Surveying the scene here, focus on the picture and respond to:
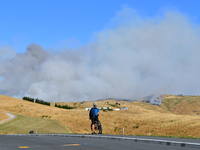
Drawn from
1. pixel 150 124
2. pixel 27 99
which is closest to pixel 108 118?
pixel 150 124

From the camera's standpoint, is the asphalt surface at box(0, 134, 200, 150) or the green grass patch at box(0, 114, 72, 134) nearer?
the asphalt surface at box(0, 134, 200, 150)

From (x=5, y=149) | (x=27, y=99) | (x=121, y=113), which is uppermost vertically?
(x=27, y=99)

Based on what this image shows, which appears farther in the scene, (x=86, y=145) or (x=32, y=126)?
(x=32, y=126)

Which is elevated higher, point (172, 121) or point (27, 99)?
point (27, 99)

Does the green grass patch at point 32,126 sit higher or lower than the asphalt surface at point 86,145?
higher

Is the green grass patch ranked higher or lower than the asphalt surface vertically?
higher

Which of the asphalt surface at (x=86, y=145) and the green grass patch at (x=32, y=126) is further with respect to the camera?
the green grass patch at (x=32, y=126)

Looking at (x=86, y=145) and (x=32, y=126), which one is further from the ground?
(x=32, y=126)

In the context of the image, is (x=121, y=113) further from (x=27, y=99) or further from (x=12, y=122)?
(x=27, y=99)

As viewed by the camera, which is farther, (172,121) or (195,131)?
(172,121)

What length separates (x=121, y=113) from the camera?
8600 centimetres

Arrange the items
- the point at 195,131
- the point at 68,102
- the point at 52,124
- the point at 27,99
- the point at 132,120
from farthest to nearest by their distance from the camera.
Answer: the point at 68,102
the point at 27,99
the point at 132,120
the point at 52,124
the point at 195,131

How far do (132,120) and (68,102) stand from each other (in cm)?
10187

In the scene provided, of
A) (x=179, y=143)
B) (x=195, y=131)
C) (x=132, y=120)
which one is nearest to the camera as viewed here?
(x=179, y=143)
